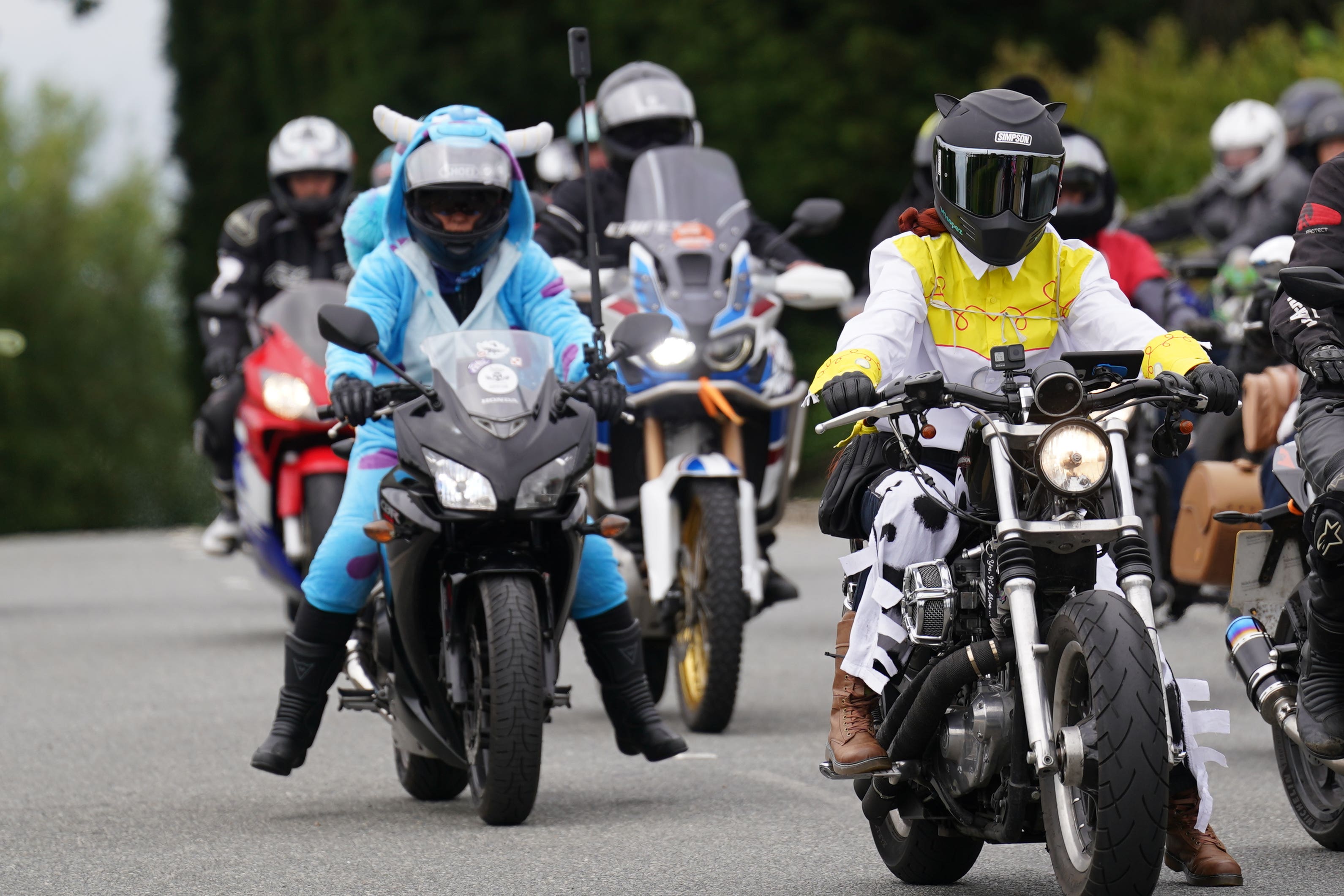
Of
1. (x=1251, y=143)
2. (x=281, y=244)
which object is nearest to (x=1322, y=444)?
(x=281, y=244)

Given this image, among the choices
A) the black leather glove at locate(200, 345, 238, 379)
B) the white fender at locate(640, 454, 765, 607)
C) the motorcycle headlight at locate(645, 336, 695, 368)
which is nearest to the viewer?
the white fender at locate(640, 454, 765, 607)

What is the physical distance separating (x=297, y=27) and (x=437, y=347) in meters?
29.0

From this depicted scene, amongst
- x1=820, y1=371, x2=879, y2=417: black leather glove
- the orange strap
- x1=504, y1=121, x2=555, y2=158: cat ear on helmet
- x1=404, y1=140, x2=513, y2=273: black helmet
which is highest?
x1=504, y1=121, x2=555, y2=158: cat ear on helmet

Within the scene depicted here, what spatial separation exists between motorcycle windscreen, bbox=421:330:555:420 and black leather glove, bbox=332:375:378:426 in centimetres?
25

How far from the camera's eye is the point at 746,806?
7137 mm

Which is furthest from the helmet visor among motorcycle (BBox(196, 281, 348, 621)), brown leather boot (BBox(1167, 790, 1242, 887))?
motorcycle (BBox(196, 281, 348, 621))

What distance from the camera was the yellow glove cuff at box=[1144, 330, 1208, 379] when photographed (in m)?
5.49

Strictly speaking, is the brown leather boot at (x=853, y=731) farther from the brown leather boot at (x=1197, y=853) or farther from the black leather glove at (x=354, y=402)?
the black leather glove at (x=354, y=402)

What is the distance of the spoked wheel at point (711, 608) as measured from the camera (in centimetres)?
870

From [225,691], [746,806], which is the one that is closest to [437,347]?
[746,806]

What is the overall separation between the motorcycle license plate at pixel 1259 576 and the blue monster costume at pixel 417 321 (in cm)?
180

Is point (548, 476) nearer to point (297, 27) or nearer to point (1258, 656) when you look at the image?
point (1258, 656)

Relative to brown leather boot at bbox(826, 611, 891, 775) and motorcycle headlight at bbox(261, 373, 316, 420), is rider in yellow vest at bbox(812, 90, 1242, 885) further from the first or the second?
motorcycle headlight at bbox(261, 373, 316, 420)

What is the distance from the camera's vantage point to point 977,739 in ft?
17.1
